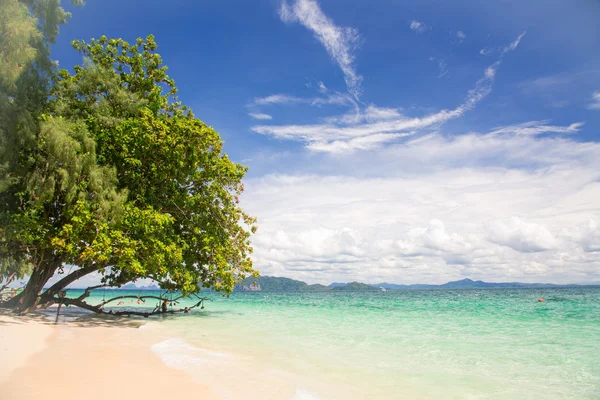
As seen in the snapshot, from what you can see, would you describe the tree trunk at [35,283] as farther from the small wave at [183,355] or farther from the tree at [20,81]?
the small wave at [183,355]

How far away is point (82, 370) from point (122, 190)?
8289 millimetres

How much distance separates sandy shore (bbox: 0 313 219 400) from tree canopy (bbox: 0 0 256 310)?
346 centimetres

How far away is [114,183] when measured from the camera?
527 inches

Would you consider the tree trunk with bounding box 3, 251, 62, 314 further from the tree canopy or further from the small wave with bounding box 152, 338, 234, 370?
the small wave with bounding box 152, 338, 234, 370

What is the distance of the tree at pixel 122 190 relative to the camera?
474 inches

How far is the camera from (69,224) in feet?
39.4

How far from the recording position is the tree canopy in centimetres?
1189

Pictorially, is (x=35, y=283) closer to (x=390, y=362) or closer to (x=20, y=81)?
(x=20, y=81)

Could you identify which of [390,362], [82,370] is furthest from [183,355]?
[390,362]

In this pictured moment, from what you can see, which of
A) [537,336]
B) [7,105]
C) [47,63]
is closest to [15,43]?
[7,105]

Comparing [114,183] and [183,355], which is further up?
Answer: [114,183]

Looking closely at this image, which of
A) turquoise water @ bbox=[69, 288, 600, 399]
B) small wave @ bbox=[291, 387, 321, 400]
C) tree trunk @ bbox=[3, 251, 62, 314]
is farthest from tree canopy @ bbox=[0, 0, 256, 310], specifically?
small wave @ bbox=[291, 387, 321, 400]

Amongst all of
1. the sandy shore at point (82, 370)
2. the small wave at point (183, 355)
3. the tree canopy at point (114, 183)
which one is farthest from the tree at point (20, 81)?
the small wave at point (183, 355)

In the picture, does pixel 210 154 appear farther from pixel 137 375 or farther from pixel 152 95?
pixel 137 375
